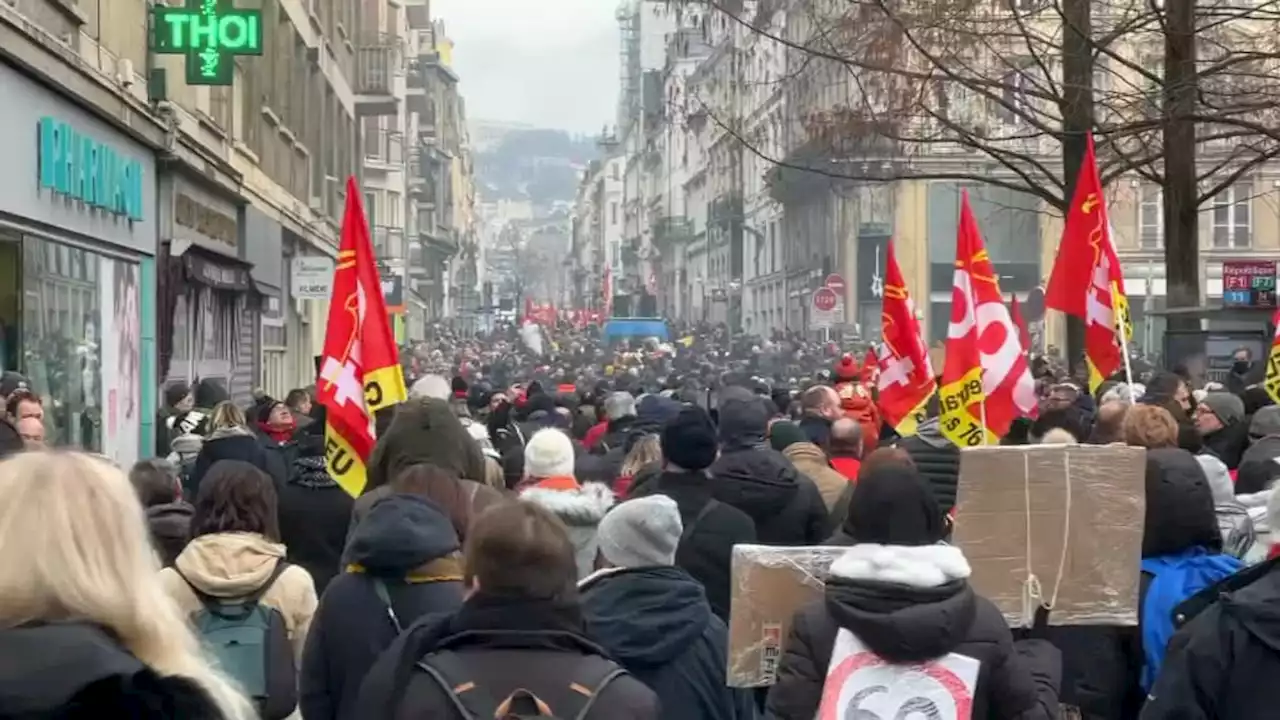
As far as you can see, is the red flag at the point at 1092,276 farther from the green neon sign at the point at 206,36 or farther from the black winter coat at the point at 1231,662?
the green neon sign at the point at 206,36

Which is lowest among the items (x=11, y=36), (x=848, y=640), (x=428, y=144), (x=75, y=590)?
(x=848, y=640)

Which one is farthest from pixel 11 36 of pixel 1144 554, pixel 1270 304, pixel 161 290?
pixel 1270 304

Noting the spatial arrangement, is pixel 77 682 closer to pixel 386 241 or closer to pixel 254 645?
pixel 254 645

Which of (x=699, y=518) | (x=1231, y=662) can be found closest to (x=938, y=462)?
(x=699, y=518)

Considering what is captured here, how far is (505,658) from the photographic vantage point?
4.06 meters

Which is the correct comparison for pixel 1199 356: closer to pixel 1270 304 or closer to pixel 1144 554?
pixel 1270 304

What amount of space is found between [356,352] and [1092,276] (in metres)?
5.03

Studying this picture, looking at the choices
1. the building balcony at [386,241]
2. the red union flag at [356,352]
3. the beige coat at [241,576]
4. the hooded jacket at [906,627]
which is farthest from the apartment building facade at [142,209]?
the building balcony at [386,241]

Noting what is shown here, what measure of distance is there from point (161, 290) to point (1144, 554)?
49.0 ft

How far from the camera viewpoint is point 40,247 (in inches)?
575

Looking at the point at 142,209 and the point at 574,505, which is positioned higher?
the point at 142,209

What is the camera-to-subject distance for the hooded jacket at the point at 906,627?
14.6 ft

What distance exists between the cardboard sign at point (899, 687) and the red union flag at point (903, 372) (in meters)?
9.26

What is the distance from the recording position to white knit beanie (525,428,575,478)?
8242 millimetres
